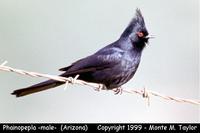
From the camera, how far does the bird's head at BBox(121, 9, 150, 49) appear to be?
436 centimetres

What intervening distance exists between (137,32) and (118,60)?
36 centimetres

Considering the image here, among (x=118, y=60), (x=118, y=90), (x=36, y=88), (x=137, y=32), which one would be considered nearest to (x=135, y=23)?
(x=137, y=32)

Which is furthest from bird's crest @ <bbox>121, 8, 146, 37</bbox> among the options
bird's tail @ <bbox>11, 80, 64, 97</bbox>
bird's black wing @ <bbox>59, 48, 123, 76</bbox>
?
bird's tail @ <bbox>11, 80, 64, 97</bbox>

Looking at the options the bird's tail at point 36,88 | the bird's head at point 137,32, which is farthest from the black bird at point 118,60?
the bird's tail at point 36,88

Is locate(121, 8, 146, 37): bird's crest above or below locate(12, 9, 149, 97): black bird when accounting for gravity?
above

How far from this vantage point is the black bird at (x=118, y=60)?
4.25m

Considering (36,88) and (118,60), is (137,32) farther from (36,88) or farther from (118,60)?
(36,88)

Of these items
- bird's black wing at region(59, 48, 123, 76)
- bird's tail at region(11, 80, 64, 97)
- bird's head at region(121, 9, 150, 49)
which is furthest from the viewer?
bird's head at region(121, 9, 150, 49)

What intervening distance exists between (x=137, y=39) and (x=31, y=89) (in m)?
1.26

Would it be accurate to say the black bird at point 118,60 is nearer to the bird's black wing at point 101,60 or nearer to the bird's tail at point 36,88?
the bird's black wing at point 101,60

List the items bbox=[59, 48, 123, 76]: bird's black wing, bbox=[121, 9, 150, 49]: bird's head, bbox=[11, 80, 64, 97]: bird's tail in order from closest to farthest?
bbox=[11, 80, 64, 97]: bird's tail, bbox=[59, 48, 123, 76]: bird's black wing, bbox=[121, 9, 150, 49]: bird's head

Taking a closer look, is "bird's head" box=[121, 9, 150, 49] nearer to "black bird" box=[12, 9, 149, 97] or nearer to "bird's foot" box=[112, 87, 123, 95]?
"black bird" box=[12, 9, 149, 97]

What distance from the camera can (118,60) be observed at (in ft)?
14.2

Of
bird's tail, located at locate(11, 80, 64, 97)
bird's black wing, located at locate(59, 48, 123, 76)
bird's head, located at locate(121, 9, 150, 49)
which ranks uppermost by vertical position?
bird's head, located at locate(121, 9, 150, 49)
